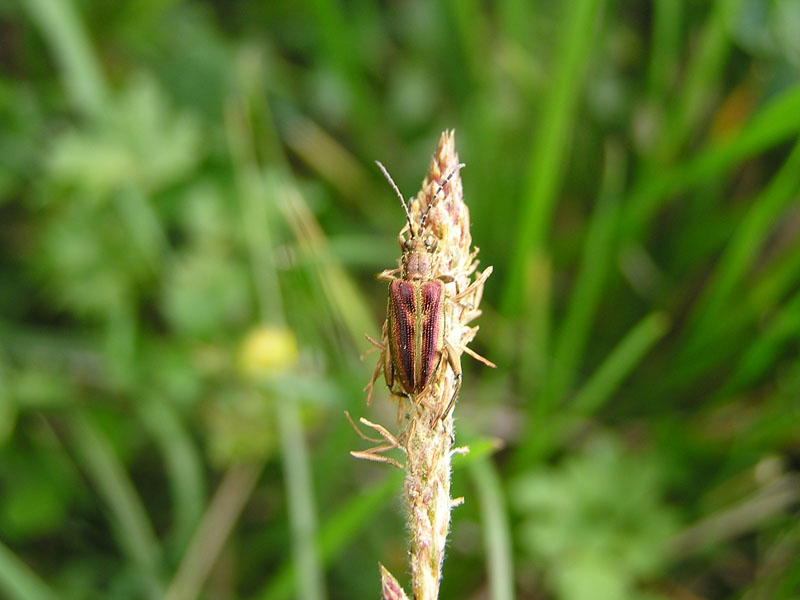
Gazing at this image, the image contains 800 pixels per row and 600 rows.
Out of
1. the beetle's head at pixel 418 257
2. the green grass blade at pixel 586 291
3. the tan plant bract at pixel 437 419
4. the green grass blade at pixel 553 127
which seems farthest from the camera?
the green grass blade at pixel 586 291

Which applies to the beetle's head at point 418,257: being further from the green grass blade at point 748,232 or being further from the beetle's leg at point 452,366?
the green grass blade at point 748,232

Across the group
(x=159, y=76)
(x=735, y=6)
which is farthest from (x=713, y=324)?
(x=159, y=76)

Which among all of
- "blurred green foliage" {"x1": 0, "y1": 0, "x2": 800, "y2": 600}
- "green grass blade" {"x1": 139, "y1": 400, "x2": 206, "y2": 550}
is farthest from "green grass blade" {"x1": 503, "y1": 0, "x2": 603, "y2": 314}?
"green grass blade" {"x1": 139, "y1": 400, "x2": 206, "y2": 550}

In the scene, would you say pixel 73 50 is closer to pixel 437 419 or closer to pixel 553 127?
pixel 553 127

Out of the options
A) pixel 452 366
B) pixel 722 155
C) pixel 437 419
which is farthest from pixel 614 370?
pixel 437 419

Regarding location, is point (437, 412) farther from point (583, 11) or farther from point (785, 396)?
point (785, 396)

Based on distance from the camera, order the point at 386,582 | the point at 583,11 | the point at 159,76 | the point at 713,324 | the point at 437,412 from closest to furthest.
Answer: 1. the point at 386,582
2. the point at 437,412
3. the point at 583,11
4. the point at 713,324
5. the point at 159,76

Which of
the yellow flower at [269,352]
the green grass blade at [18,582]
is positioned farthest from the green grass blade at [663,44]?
the green grass blade at [18,582]
